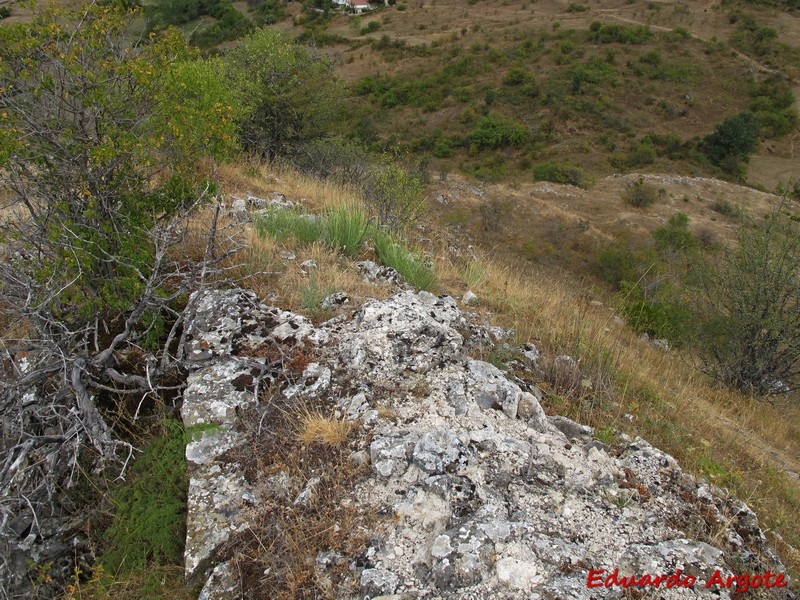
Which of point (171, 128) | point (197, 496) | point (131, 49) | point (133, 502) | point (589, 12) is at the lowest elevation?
point (133, 502)

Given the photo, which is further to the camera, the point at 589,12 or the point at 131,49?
the point at 589,12

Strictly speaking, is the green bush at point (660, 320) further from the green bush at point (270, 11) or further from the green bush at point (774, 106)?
the green bush at point (270, 11)

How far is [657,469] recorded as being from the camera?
2461mm

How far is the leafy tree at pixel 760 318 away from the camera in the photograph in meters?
6.57

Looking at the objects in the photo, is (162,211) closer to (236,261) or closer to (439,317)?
(236,261)

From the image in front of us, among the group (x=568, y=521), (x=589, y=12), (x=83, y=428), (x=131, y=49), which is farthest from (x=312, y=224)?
(x=589, y=12)

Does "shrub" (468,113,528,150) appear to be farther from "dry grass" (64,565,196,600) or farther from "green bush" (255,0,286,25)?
"dry grass" (64,565,196,600)

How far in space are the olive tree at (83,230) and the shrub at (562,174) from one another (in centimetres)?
2723

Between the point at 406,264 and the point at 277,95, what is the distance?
29.7ft

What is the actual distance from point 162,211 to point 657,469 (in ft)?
12.1

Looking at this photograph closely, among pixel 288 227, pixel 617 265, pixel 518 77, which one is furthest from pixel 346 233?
pixel 518 77

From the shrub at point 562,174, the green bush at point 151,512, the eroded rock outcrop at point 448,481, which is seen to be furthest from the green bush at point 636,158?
the green bush at point 151,512

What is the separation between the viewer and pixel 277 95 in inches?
456

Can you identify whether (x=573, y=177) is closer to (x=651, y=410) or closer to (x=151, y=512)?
(x=651, y=410)
